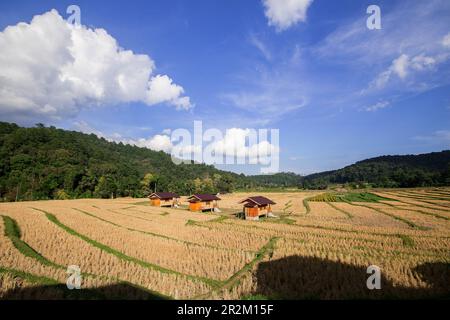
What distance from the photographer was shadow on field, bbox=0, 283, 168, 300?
31.4 ft

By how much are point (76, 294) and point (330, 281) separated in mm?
11025

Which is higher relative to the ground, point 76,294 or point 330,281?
point 76,294

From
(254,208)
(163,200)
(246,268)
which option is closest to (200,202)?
(163,200)

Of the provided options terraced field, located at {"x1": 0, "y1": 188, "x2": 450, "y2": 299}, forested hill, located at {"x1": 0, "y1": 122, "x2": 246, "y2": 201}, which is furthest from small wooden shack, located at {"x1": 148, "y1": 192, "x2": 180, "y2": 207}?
terraced field, located at {"x1": 0, "y1": 188, "x2": 450, "y2": 299}

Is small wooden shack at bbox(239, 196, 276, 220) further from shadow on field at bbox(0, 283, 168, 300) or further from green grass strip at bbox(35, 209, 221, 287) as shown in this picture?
shadow on field at bbox(0, 283, 168, 300)

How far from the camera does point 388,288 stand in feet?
35.7

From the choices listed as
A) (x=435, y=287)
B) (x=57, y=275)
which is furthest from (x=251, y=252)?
(x=57, y=275)

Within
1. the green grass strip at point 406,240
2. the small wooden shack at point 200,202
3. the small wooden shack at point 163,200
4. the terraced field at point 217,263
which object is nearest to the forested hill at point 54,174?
the small wooden shack at point 163,200

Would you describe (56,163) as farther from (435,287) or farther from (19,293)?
(435,287)

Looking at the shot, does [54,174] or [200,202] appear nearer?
[200,202]

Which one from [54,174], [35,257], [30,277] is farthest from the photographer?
[54,174]

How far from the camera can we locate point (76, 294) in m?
9.89

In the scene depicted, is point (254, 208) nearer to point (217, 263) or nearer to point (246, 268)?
point (217, 263)

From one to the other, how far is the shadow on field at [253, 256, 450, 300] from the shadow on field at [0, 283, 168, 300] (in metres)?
4.89
